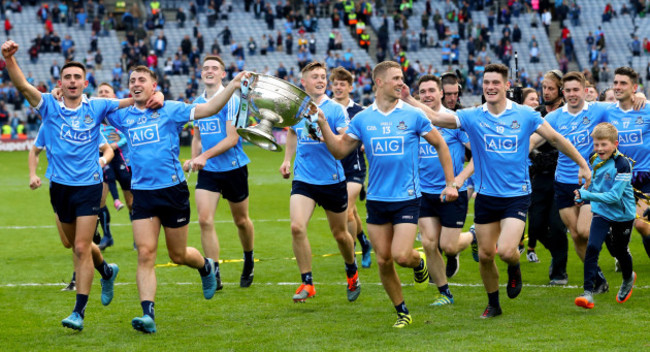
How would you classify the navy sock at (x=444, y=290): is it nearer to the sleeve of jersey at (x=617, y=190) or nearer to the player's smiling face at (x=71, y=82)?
the sleeve of jersey at (x=617, y=190)

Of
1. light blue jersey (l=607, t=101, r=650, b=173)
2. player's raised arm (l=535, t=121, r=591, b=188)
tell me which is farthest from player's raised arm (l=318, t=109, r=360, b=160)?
light blue jersey (l=607, t=101, r=650, b=173)

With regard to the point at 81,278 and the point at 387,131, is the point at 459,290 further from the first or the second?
the point at 81,278

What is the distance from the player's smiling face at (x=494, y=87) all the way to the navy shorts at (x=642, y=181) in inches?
95.3

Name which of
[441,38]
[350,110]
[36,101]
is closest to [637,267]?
[350,110]

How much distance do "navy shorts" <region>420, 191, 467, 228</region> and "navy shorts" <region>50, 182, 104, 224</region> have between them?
3.36 m

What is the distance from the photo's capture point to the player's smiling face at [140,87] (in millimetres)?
8234

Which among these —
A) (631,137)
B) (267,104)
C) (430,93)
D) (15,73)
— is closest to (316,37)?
(631,137)

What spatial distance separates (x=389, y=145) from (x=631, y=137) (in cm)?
326

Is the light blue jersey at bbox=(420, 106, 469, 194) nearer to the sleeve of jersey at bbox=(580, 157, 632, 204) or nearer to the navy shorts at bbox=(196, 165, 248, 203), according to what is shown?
the sleeve of jersey at bbox=(580, 157, 632, 204)

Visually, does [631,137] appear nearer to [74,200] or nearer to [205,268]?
[205,268]

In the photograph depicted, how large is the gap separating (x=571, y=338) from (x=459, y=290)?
260 cm

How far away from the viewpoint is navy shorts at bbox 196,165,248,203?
33.8 feet

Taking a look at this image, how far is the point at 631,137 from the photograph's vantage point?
385 inches

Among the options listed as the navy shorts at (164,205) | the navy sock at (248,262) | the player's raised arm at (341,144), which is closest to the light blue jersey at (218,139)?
the navy sock at (248,262)
